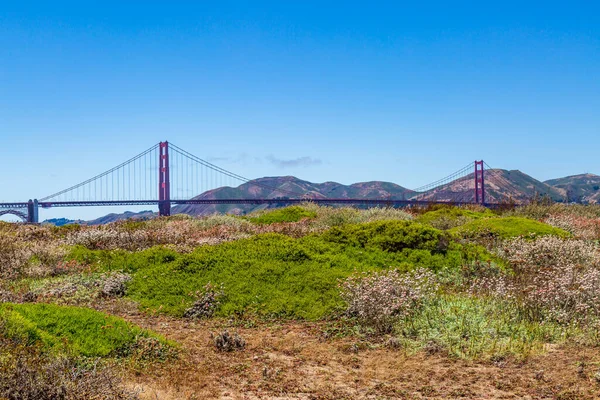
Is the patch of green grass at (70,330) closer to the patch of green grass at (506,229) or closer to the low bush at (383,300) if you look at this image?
the low bush at (383,300)

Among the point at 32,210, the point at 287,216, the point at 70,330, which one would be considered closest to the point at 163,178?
the point at 32,210

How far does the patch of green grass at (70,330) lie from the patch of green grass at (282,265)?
2.55m

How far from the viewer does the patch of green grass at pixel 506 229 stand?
55.4ft

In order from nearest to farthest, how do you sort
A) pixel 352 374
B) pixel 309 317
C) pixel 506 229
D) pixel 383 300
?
1. pixel 352 374
2. pixel 383 300
3. pixel 309 317
4. pixel 506 229

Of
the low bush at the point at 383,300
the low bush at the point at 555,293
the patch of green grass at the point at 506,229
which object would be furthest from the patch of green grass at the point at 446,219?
the low bush at the point at 383,300

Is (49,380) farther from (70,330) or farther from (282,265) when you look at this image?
(282,265)

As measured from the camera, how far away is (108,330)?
6.95 metres

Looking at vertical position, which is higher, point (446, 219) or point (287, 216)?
point (287, 216)

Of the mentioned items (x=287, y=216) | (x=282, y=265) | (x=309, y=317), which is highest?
(x=287, y=216)

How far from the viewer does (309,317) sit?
919cm

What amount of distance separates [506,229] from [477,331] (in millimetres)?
10270

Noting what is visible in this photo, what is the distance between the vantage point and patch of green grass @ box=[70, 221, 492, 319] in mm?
9836

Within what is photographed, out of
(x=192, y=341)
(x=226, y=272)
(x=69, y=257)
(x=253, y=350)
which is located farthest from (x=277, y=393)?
(x=69, y=257)

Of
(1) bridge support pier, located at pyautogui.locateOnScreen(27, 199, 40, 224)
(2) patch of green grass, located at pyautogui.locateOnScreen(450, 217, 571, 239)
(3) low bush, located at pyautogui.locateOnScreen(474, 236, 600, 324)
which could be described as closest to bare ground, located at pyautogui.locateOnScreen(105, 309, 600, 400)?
(3) low bush, located at pyautogui.locateOnScreen(474, 236, 600, 324)
